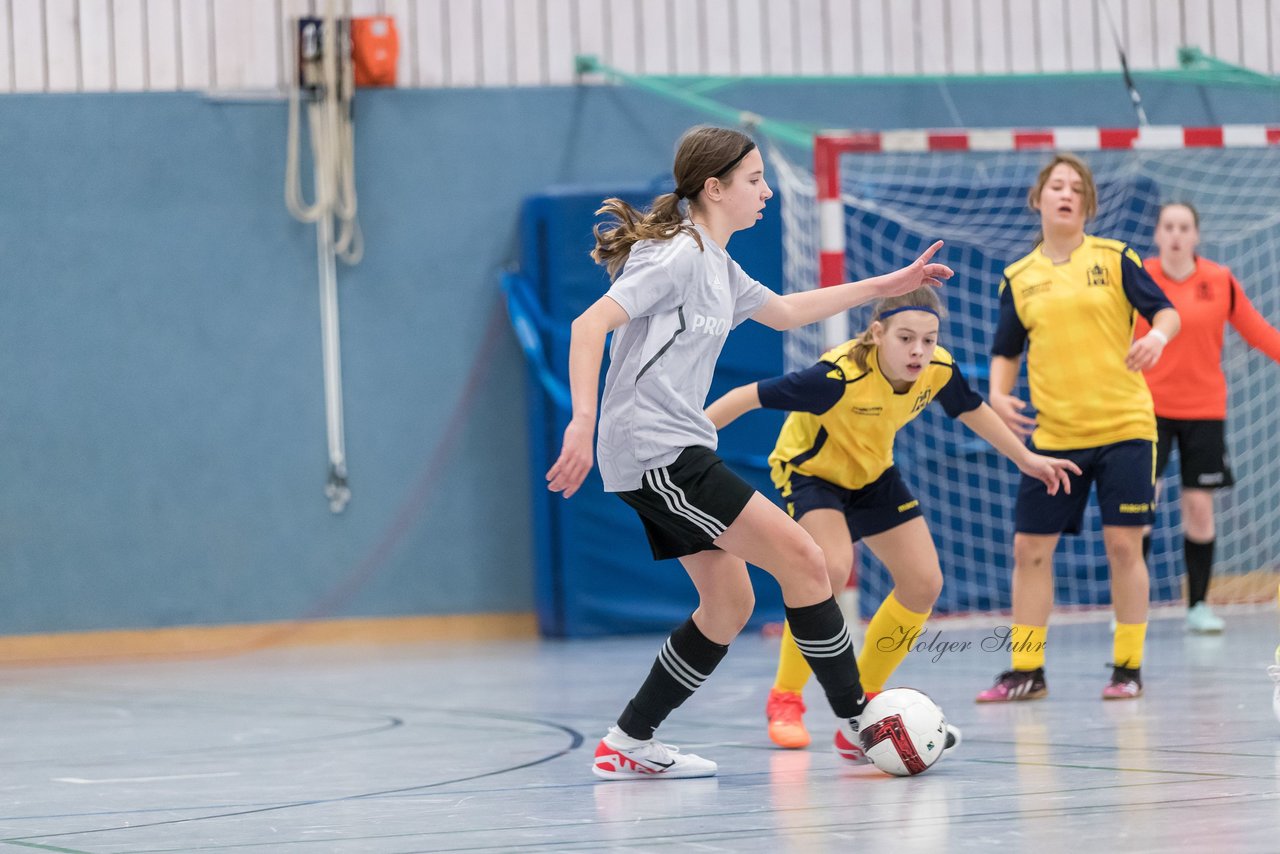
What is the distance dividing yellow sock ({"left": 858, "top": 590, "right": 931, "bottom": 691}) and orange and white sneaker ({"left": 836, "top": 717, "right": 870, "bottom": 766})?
1.68 ft

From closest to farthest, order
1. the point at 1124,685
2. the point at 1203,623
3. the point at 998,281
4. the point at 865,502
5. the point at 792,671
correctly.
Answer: the point at 792,671, the point at 865,502, the point at 1124,685, the point at 1203,623, the point at 998,281

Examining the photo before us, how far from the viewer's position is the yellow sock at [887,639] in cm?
470

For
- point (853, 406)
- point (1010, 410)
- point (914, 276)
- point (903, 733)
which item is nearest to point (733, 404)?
point (853, 406)

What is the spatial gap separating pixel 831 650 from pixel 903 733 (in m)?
0.26

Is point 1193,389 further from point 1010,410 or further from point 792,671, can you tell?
point 792,671

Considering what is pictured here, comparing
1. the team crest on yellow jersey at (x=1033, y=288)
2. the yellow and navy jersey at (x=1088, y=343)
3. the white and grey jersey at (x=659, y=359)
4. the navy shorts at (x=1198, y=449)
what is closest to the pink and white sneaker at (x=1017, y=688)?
the yellow and navy jersey at (x=1088, y=343)

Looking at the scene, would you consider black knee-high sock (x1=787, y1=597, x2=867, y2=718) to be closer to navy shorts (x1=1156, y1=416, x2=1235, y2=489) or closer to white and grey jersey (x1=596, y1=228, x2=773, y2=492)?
white and grey jersey (x1=596, y1=228, x2=773, y2=492)

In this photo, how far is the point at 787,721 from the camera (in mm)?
4629

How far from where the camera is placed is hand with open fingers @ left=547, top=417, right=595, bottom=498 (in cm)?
341

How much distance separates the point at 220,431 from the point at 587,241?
2305 mm

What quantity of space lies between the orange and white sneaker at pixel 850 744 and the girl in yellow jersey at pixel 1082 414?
1.40m

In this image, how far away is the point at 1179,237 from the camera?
304 inches

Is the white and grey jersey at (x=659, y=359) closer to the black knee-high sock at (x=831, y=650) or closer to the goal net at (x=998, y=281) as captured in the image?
the black knee-high sock at (x=831, y=650)

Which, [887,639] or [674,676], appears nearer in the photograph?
[674,676]
